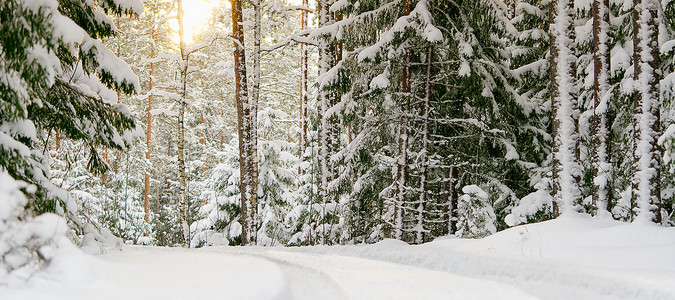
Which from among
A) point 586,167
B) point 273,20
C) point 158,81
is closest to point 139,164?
point 158,81

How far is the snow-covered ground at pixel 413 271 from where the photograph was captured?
372 centimetres

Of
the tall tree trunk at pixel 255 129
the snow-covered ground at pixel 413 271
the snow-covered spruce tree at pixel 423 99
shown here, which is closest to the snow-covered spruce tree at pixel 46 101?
the snow-covered ground at pixel 413 271

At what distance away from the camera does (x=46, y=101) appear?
6480 mm

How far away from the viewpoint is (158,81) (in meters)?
32.0

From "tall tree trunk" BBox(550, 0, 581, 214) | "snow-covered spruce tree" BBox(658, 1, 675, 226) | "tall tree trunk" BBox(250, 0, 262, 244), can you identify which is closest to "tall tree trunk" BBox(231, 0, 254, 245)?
"tall tree trunk" BBox(250, 0, 262, 244)

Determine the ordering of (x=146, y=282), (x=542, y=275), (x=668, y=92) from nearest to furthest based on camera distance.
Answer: (x=146, y=282) → (x=542, y=275) → (x=668, y=92)

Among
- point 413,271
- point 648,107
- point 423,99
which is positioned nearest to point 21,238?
point 413,271

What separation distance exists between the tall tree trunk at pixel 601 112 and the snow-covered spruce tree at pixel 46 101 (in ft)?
30.5

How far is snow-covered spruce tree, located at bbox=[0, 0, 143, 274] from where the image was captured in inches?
140

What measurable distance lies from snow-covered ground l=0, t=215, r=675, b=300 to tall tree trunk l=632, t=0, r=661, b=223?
0.83m

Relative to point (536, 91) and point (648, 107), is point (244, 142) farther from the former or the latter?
point (648, 107)

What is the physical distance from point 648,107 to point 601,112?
2.11 meters

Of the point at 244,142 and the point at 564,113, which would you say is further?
the point at 244,142

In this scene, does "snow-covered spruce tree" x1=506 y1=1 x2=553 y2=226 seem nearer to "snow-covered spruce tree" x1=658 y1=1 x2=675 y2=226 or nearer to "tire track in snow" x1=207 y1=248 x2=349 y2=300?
"snow-covered spruce tree" x1=658 y1=1 x2=675 y2=226
